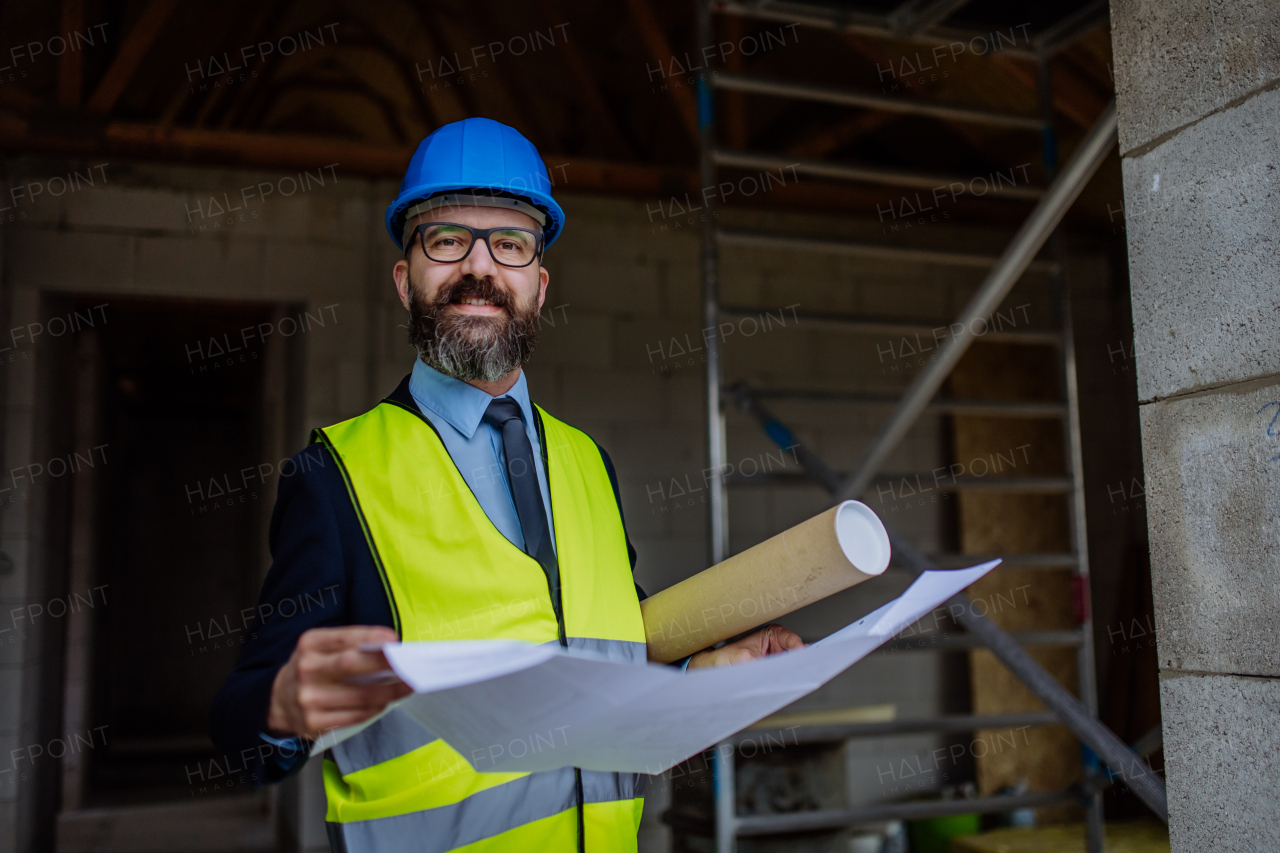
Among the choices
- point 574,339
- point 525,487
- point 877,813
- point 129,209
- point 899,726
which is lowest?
point 877,813

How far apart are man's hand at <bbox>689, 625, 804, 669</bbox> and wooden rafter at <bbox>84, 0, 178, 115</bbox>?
3.38 meters

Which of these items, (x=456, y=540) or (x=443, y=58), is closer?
(x=456, y=540)

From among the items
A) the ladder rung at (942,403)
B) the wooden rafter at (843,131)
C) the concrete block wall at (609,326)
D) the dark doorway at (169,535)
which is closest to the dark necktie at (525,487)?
the ladder rung at (942,403)

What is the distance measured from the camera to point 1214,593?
1.20m

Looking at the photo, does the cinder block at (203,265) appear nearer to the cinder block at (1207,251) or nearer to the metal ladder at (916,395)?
the metal ladder at (916,395)

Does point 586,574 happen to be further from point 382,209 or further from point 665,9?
point 665,9

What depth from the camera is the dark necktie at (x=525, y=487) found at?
4.38ft

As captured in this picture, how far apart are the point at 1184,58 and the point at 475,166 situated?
3.11ft

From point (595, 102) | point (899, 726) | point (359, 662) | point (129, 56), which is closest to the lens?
point (359, 662)

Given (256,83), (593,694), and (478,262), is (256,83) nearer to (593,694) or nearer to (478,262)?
(478,262)

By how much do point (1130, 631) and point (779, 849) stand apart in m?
2.55

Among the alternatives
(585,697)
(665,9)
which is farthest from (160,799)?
(585,697)

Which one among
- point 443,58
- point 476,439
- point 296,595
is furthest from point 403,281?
point 443,58

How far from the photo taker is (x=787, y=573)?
40.9 inches
